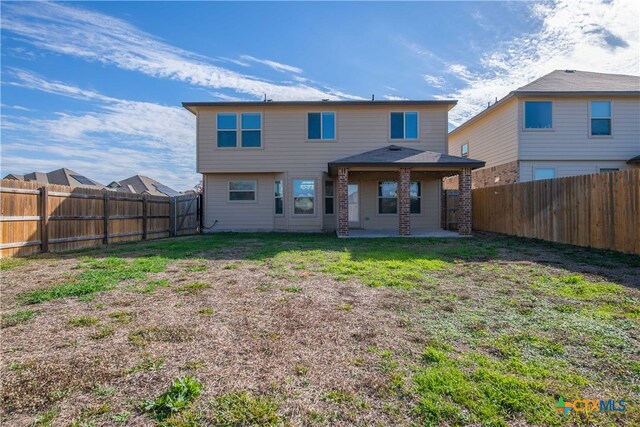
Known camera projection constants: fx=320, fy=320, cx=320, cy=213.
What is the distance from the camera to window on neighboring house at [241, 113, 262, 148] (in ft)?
48.5

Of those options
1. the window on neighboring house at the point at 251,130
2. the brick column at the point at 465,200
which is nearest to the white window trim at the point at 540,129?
the brick column at the point at 465,200

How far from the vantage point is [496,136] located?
1588 cm

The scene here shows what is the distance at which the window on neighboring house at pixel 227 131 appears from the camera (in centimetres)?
1482

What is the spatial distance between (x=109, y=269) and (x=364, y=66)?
12543mm

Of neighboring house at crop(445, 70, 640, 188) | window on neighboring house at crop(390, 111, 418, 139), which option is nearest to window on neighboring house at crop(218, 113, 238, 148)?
window on neighboring house at crop(390, 111, 418, 139)

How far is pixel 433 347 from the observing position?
10.0ft

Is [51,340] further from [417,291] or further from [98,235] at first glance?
[98,235]

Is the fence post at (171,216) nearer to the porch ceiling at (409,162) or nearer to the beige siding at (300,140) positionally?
the beige siding at (300,140)

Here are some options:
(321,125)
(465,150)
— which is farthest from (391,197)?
(465,150)

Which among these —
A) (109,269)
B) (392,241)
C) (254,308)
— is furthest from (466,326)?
(392,241)

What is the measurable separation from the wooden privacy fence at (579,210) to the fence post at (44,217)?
47.9 feet

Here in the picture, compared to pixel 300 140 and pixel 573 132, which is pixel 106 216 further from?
pixel 573 132

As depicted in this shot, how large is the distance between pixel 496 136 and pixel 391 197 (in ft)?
20.6

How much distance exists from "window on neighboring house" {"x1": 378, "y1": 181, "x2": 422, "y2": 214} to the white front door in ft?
3.38
